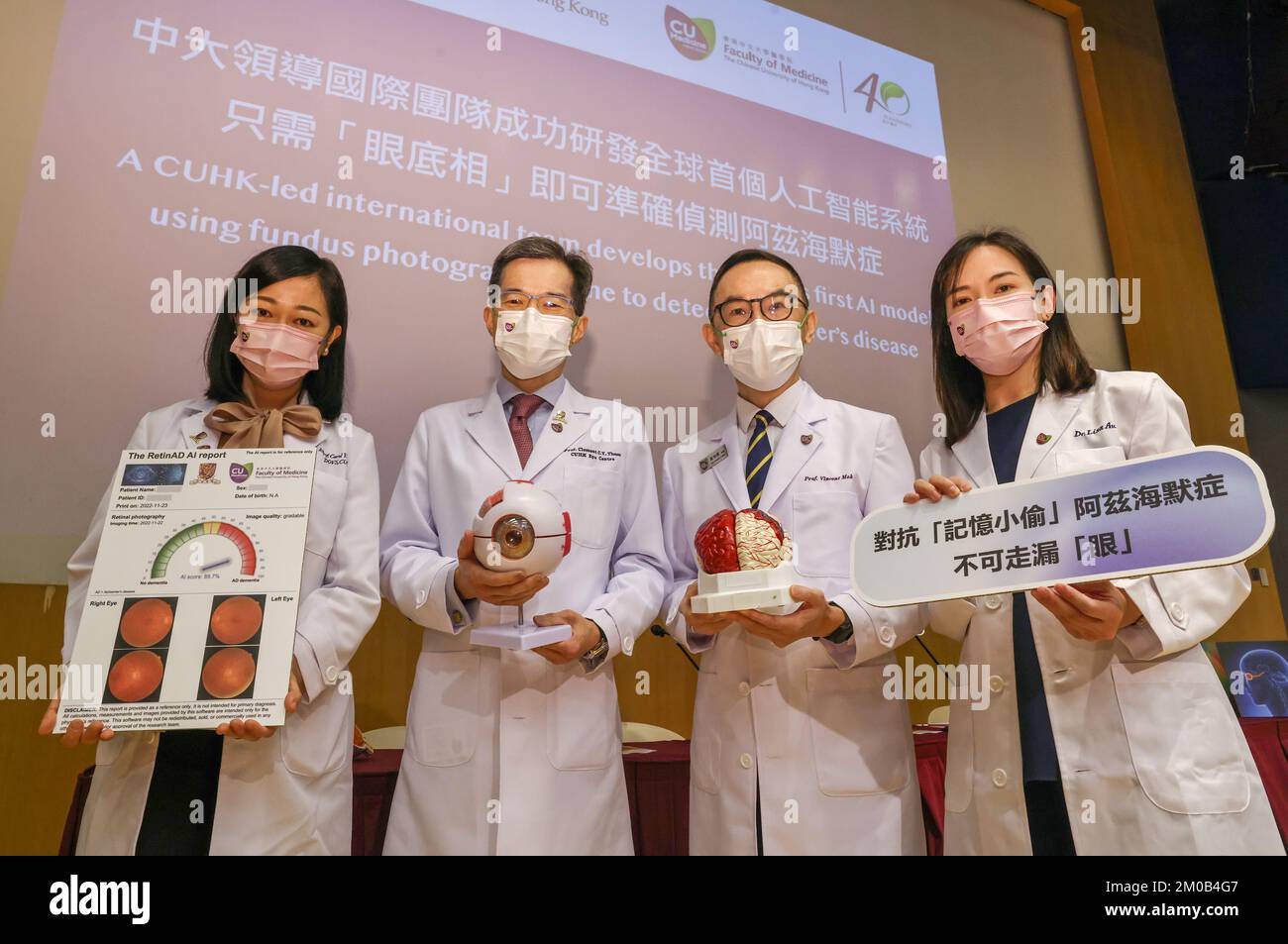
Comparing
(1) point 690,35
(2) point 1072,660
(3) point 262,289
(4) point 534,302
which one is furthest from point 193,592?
(1) point 690,35

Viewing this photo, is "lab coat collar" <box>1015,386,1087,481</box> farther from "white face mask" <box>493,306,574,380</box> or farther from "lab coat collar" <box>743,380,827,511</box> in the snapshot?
"white face mask" <box>493,306,574,380</box>

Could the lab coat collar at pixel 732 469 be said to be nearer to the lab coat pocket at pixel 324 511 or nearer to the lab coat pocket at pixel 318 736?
the lab coat pocket at pixel 324 511

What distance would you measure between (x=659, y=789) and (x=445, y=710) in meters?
0.91

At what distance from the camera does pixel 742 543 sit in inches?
82.4

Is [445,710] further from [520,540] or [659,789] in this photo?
[659,789]

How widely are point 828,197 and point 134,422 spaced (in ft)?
9.69

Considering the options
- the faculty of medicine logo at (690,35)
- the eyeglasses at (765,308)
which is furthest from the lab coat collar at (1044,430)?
the faculty of medicine logo at (690,35)

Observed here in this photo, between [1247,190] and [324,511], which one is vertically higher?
[1247,190]

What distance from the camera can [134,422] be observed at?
274 cm

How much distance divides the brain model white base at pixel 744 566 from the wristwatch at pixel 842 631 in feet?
0.43

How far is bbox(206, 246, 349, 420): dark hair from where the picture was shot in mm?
2424

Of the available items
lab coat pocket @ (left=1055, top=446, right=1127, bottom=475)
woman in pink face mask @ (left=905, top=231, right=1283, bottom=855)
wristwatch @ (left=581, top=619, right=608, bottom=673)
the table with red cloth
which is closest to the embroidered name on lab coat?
wristwatch @ (left=581, top=619, right=608, bottom=673)

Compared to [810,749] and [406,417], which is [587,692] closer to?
[810,749]
